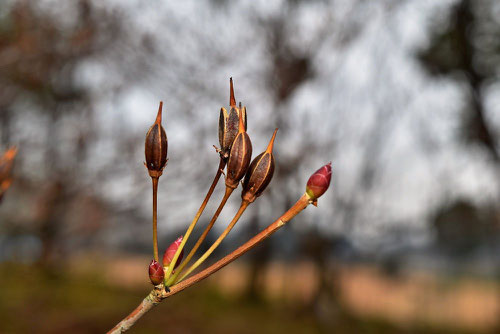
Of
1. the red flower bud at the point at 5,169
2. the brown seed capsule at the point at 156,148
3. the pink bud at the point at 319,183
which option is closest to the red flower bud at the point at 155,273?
the brown seed capsule at the point at 156,148

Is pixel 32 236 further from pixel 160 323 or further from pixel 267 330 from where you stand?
pixel 267 330

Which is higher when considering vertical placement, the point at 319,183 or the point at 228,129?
the point at 228,129

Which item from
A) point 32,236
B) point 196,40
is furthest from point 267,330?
point 196,40

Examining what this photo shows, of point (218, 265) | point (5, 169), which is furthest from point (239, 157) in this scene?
point (5, 169)

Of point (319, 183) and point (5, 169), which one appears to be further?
point (5, 169)

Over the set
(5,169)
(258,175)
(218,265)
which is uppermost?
(5,169)

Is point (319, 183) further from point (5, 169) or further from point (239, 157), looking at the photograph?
point (5, 169)
